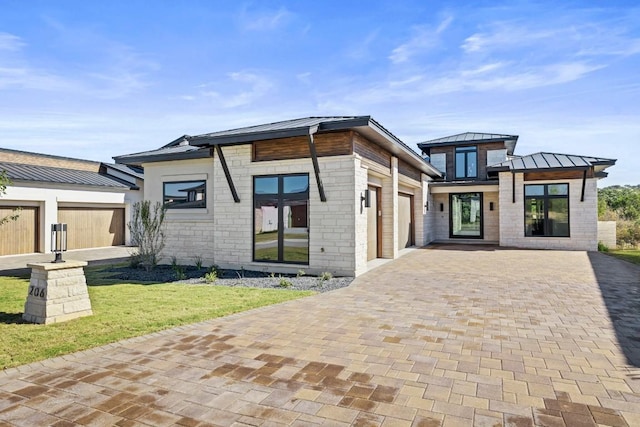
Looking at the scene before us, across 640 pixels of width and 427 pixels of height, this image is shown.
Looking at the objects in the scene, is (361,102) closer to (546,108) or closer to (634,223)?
(546,108)

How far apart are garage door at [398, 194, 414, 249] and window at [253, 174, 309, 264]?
21.7 ft

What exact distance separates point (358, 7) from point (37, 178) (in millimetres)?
17069

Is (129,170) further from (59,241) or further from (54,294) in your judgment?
(54,294)

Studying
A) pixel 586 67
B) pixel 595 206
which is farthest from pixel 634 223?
pixel 586 67

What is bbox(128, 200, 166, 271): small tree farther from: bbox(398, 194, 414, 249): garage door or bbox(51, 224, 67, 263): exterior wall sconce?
bbox(398, 194, 414, 249): garage door

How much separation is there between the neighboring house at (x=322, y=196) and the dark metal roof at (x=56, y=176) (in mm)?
6985

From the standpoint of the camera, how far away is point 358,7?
339 inches

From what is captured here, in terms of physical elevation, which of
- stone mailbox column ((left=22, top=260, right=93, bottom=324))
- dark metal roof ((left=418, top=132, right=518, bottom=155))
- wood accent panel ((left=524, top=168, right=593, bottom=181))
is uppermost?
dark metal roof ((left=418, top=132, right=518, bottom=155))

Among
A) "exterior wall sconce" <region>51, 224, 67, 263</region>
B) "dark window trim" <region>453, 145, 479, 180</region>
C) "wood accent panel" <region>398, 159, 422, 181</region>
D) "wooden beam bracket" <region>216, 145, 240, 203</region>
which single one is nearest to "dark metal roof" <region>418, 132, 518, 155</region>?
"dark window trim" <region>453, 145, 479, 180</region>

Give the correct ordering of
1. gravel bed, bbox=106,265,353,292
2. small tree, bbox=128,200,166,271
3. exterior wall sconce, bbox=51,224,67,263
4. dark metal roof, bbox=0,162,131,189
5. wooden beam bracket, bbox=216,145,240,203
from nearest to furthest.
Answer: exterior wall sconce, bbox=51,224,67,263 → gravel bed, bbox=106,265,353,292 → wooden beam bracket, bbox=216,145,240,203 → small tree, bbox=128,200,166,271 → dark metal roof, bbox=0,162,131,189

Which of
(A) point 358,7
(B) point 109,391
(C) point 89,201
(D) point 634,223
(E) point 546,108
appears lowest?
(B) point 109,391

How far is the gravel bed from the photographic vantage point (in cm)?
870

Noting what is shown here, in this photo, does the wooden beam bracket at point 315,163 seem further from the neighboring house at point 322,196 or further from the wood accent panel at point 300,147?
the wood accent panel at point 300,147

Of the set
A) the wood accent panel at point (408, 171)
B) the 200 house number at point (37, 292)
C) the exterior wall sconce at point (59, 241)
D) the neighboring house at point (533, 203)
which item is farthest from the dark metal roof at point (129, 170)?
the 200 house number at point (37, 292)
